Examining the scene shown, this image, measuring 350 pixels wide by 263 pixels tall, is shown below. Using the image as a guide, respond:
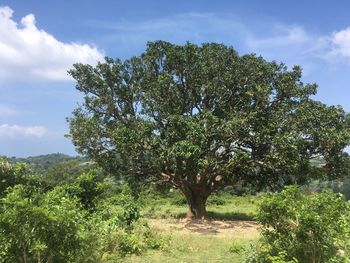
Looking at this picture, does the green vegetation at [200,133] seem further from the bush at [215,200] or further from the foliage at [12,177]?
the bush at [215,200]

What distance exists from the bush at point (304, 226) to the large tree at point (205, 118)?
11231 mm

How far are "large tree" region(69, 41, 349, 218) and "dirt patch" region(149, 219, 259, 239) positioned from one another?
2257 millimetres

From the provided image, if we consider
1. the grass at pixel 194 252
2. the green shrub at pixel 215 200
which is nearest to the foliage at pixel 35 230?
the grass at pixel 194 252

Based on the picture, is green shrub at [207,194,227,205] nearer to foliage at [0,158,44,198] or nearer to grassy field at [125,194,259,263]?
grassy field at [125,194,259,263]

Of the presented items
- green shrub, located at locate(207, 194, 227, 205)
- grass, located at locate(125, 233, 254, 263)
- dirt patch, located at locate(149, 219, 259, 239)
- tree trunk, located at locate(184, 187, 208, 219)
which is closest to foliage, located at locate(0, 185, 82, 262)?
grass, located at locate(125, 233, 254, 263)

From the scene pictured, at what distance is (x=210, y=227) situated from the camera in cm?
2086

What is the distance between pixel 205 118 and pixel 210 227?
5224mm

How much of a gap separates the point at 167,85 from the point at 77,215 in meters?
14.2

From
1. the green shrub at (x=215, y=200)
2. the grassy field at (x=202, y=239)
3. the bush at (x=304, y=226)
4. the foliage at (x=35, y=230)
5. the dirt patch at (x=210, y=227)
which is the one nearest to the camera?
the foliage at (x=35, y=230)

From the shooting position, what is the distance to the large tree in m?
21.1

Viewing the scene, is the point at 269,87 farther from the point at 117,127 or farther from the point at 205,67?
the point at 117,127

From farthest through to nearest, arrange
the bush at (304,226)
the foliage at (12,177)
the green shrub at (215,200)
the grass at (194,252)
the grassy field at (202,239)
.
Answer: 1. the green shrub at (215,200)
2. the foliage at (12,177)
3. the grassy field at (202,239)
4. the grass at (194,252)
5. the bush at (304,226)

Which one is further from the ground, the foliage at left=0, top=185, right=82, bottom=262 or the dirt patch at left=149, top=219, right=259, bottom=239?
the foliage at left=0, top=185, right=82, bottom=262

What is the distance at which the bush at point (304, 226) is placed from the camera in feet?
27.2
